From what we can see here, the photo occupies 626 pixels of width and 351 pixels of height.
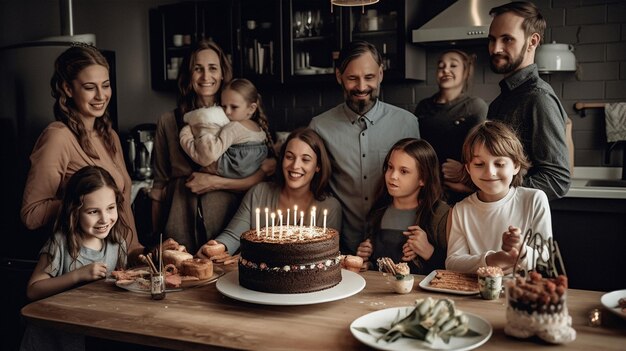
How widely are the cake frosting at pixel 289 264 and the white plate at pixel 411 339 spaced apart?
267mm

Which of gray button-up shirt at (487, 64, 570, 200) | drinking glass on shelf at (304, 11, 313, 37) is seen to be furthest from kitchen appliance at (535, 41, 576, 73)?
drinking glass on shelf at (304, 11, 313, 37)

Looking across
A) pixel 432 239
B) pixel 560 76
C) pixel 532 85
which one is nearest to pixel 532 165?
pixel 532 85

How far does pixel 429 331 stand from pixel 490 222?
2.91 ft

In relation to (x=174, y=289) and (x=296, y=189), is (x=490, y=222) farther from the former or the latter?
(x=174, y=289)

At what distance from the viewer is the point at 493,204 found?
2.28 metres

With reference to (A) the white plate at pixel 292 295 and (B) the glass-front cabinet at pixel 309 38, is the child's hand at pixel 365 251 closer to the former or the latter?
(A) the white plate at pixel 292 295

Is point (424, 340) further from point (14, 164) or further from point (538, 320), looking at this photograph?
point (14, 164)

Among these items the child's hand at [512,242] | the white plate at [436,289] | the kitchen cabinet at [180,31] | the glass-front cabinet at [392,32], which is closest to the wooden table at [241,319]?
the white plate at [436,289]

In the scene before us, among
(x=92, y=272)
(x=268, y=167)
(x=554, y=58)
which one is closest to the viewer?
(x=92, y=272)

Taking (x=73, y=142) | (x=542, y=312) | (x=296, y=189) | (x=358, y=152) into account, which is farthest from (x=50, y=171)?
(x=542, y=312)

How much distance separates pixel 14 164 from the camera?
4.45 meters

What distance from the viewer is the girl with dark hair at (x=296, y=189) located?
2.79m

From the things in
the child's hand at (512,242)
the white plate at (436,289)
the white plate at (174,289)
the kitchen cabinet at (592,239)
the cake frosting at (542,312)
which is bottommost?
the kitchen cabinet at (592,239)

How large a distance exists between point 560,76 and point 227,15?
8.56ft
